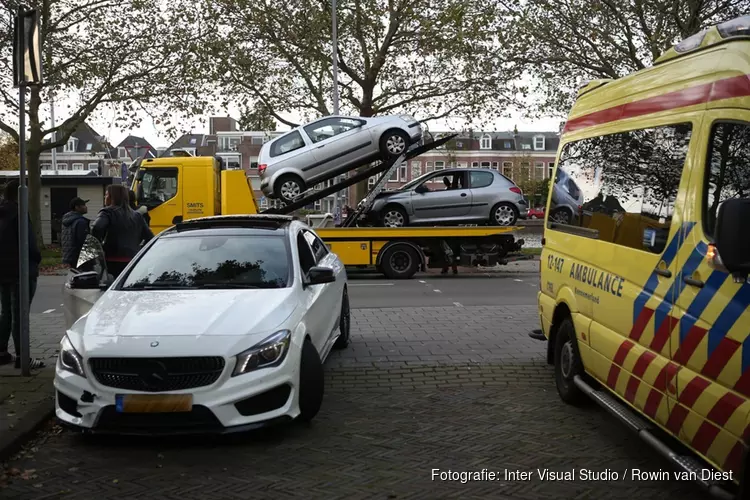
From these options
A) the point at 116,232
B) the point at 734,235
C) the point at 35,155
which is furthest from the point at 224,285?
the point at 35,155

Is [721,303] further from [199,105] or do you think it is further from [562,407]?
[199,105]

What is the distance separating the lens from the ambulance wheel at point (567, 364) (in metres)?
6.00

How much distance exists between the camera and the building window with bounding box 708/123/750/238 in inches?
142

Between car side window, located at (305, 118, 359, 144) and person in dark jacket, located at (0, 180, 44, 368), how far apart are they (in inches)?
326

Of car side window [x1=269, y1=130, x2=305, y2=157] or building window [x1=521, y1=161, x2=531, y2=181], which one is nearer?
car side window [x1=269, y1=130, x2=305, y2=157]

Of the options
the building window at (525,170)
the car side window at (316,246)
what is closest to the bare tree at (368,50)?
the car side window at (316,246)

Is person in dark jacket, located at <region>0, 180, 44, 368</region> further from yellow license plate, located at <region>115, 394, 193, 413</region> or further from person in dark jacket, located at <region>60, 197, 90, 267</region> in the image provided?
yellow license plate, located at <region>115, 394, 193, 413</region>

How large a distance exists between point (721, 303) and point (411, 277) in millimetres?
13763

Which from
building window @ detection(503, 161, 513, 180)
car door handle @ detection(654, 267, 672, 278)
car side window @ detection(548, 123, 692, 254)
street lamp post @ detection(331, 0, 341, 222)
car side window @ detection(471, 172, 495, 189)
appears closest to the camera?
car door handle @ detection(654, 267, 672, 278)

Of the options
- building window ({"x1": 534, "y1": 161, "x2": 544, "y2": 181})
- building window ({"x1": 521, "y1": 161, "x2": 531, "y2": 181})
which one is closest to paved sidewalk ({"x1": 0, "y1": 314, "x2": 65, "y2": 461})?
building window ({"x1": 521, "y1": 161, "x2": 531, "y2": 181})

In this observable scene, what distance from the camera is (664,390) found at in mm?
4141

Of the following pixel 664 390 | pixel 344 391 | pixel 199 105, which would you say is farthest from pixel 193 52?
pixel 664 390

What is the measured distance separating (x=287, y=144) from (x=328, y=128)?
2.96 ft

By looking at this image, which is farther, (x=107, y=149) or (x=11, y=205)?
(x=107, y=149)
